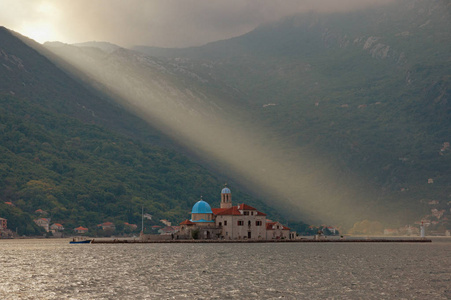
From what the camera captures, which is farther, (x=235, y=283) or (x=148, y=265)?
(x=148, y=265)

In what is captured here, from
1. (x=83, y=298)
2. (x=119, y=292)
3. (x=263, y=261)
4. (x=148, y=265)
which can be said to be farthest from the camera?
(x=263, y=261)

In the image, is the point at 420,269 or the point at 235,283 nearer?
the point at 235,283

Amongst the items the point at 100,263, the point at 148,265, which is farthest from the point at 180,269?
the point at 100,263

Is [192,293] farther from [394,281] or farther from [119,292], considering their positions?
[394,281]

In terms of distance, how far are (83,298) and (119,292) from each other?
6.07 metres

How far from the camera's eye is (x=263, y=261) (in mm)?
127375

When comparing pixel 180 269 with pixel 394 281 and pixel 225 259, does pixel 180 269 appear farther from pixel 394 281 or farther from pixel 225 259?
pixel 394 281

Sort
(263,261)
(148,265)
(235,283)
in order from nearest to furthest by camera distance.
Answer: (235,283), (148,265), (263,261)

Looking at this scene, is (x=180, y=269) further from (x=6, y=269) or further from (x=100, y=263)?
(x=6, y=269)

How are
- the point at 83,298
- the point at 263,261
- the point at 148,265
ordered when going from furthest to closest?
the point at 263,261, the point at 148,265, the point at 83,298

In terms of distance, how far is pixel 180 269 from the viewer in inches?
4259

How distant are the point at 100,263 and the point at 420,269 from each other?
200ft

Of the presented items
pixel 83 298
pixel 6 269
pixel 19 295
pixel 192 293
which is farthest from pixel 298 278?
pixel 6 269

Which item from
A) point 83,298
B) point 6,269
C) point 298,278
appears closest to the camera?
point 83,298
